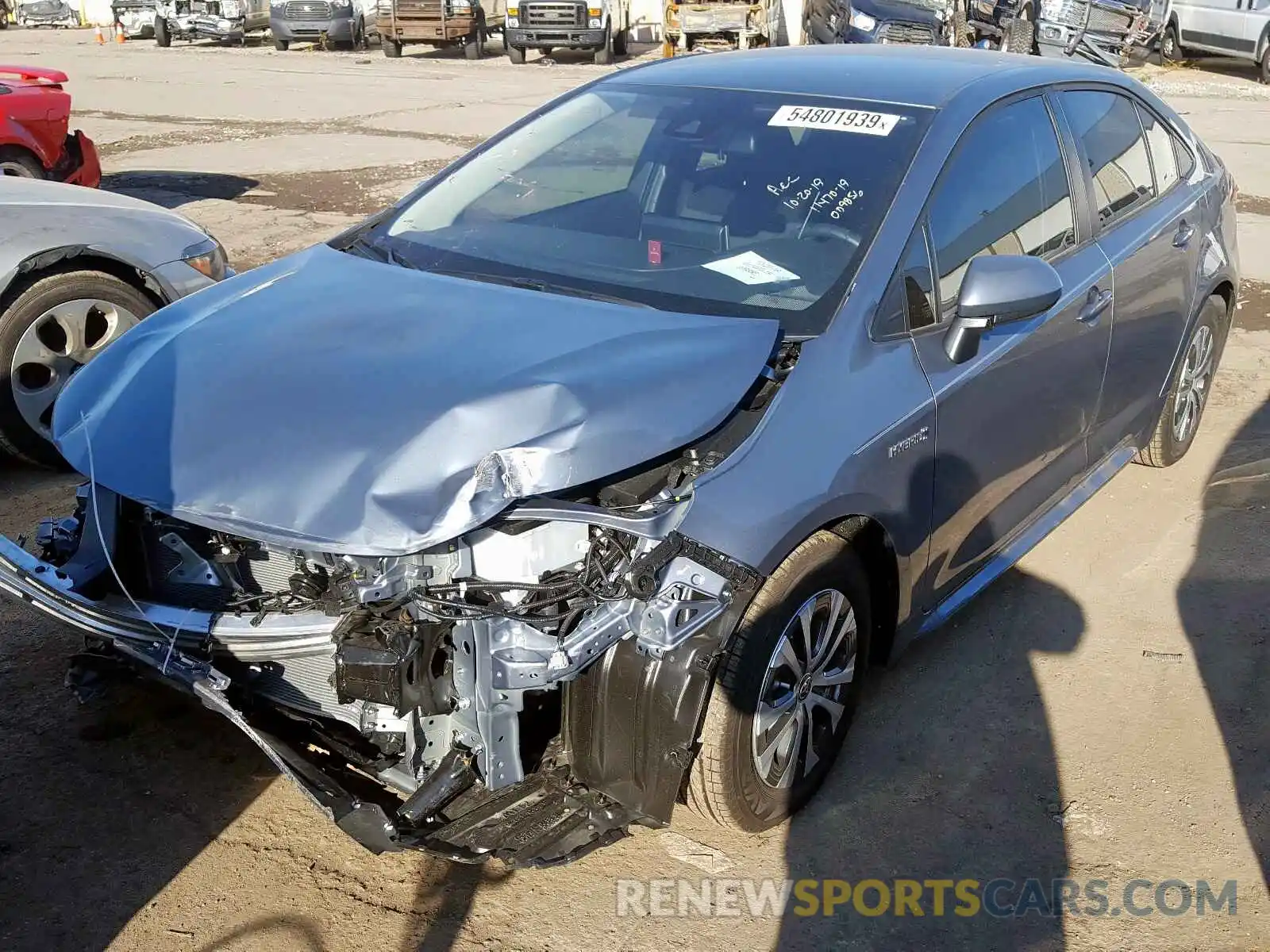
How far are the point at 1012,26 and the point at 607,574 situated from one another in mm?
17570

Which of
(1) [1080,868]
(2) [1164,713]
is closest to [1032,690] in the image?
(2) [1164,713]

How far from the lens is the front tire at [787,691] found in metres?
2.80

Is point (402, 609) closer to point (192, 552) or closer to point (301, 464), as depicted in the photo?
point (301, 464)

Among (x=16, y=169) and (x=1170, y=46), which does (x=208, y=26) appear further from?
(x=16, y=169)

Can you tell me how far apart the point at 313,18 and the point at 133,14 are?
7.58m

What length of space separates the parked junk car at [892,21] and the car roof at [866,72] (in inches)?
534

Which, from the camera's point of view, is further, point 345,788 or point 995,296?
point 995,296

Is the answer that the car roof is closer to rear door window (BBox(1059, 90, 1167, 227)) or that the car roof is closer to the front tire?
rear door window (BBox(1059, 90, 1167, 227))

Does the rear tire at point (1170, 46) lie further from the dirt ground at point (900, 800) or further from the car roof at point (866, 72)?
the car roof at point (866, 72)

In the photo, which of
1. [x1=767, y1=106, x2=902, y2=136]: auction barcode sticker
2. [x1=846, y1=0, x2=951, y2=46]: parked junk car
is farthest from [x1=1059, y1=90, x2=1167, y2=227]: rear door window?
[x1=846, y1=0, x2=951, y2=46]: parked junk car

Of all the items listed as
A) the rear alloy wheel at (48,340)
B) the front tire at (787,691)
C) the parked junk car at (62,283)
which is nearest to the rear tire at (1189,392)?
the front tire at (787,691)

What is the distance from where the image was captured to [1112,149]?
4.34 metres

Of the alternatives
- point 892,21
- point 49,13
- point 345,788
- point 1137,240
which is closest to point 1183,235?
point 1137,240

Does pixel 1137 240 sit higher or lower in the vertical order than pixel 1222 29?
lower
